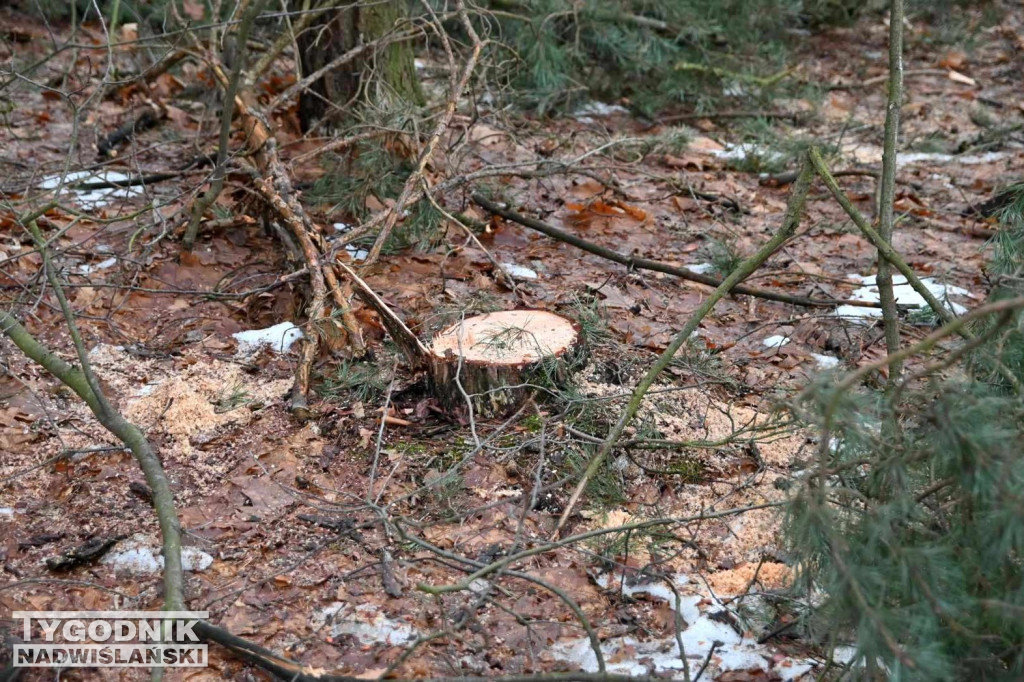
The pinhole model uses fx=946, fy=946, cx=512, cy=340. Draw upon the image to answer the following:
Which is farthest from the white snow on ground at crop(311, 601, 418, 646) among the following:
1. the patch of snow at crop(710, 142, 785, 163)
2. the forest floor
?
the patch of snow at crop(710, 142, 785, 163)

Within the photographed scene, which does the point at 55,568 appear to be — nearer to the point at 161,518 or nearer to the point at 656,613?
the point at 161,518

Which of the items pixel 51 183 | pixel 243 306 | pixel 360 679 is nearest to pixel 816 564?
pixel 360 679

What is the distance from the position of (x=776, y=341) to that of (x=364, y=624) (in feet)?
6.81

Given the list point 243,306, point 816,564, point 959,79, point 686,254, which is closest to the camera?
point 816,564

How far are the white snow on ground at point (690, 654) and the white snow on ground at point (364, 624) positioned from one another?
38 centimetres

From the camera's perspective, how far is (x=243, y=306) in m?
3.78

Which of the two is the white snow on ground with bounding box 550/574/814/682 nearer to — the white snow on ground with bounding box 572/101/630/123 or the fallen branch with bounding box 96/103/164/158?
the fallen branch with bounding box 96/103/164/158

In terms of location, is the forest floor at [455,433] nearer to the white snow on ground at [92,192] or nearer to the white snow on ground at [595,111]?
the white snow on ground at [92,192]

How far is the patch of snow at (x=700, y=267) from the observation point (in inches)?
166

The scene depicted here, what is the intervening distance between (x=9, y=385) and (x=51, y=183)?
1651 millimetres

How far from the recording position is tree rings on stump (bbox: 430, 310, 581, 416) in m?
3.08

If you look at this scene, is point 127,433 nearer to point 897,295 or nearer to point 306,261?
point 306,261

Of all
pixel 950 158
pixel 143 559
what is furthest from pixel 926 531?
pixel 950 158

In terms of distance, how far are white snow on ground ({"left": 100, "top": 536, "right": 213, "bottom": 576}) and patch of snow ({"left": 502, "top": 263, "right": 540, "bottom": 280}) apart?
6.13 feet
